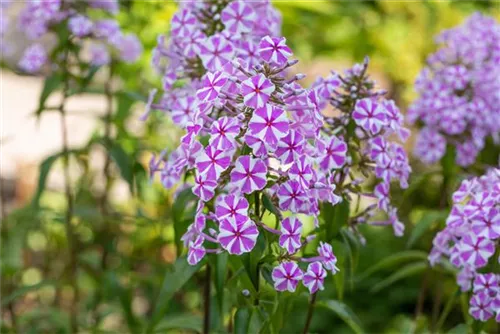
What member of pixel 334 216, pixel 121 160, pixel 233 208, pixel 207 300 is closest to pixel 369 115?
pixel 334 216

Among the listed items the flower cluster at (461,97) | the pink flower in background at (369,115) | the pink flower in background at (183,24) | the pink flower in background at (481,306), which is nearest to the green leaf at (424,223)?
the flower cluster at (461,97)

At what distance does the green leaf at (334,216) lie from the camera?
68.2 inches

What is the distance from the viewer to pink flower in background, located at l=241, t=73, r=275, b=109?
1.35 metres

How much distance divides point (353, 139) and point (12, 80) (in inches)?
231

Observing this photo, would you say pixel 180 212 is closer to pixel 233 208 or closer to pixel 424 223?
pixel 233 208

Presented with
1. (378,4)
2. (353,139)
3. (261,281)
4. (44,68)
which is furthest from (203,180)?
(378,4)

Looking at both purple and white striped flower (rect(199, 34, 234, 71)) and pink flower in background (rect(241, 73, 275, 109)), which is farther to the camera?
purple and white striped flower (rect(199, 34, 234, 71))

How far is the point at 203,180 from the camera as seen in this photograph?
1401 mm

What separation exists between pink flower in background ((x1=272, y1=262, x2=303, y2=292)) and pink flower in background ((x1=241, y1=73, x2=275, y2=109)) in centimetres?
30

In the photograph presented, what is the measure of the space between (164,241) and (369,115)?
1201 mm

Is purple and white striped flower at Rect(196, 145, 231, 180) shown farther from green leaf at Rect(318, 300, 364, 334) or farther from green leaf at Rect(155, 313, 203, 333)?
green leaf at Rect(155, 313, 203, 333)

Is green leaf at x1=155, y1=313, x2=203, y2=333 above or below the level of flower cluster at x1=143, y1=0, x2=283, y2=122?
below

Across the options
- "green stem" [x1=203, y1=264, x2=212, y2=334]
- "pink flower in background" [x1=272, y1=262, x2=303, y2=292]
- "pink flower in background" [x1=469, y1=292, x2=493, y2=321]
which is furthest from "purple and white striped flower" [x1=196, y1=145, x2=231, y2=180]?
"pink flower in background" [x1=469, y1=292, x2=493, y2=321]

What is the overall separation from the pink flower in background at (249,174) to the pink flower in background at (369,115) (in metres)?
0.38
